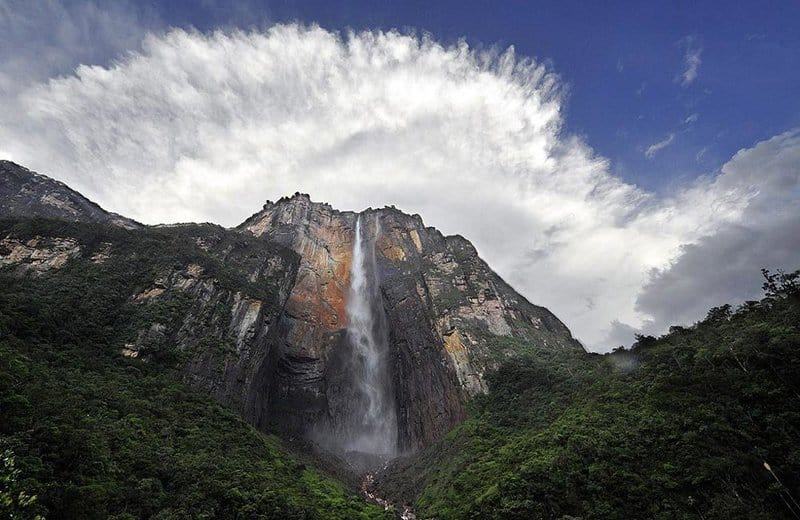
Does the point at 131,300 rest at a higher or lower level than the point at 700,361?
higher

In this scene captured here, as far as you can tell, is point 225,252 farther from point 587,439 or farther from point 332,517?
point 587,439

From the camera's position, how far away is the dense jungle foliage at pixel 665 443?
19156 millimetres

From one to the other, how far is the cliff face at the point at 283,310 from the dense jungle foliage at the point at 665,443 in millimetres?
16857

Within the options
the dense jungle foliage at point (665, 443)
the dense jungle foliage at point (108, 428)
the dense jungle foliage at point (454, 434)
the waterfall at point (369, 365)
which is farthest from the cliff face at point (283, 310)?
the dense jungle foliage at point (665, 443)

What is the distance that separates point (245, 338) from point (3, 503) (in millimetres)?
38576

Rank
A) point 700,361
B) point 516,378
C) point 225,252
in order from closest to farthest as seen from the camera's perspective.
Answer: point 700,361 → point 516,378 → point 225,252

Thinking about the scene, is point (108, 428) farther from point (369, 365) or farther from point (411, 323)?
point (411, 323)

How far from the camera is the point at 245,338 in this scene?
48.3m

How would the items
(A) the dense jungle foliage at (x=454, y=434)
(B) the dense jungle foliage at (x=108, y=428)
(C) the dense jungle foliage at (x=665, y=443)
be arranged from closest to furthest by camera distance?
1. (B) the dense jungle foliage at (x=108, y=428)
2. (A) the dense jungle foliage at (x=454, y=434)
3. (C) the dense jungle foliage at (x=665, y=443)

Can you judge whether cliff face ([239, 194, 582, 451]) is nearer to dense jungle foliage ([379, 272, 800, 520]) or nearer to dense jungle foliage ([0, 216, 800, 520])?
dense jungle foliage ([0, 216, 800, 520])

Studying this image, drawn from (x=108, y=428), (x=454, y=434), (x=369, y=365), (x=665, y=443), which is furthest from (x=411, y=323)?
(x=108, y=428)

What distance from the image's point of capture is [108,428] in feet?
78.9

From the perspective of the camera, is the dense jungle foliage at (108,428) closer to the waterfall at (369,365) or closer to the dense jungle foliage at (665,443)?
the dense jungle foliage at (665,443)

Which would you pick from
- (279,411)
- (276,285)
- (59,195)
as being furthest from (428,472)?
(59,195)
